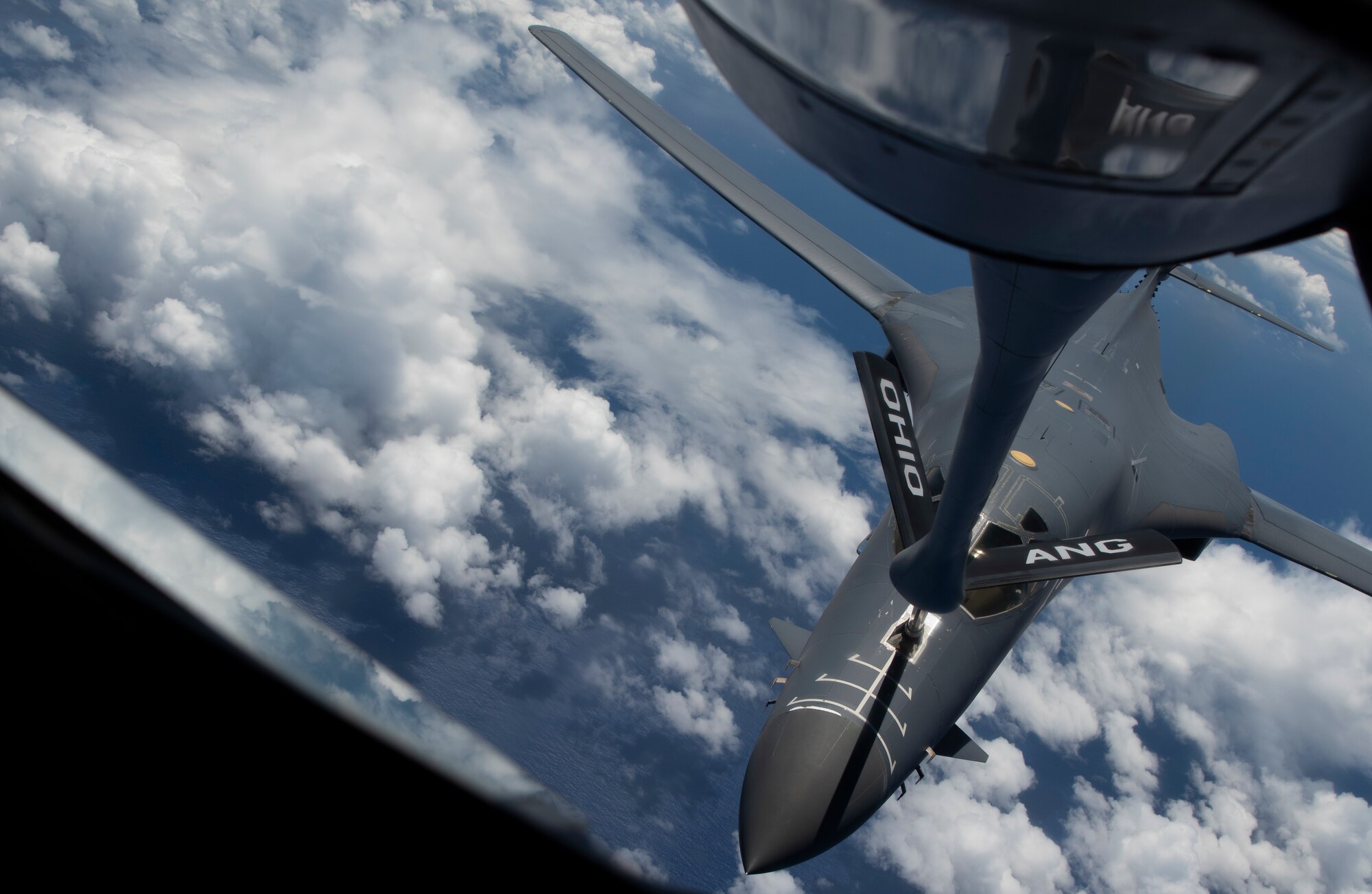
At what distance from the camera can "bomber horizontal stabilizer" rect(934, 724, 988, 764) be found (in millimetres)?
12516

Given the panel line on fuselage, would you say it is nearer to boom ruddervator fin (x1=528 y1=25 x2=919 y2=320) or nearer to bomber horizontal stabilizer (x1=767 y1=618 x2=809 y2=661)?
bomber horizontal stabilizer (x1=767 y1=618 x2=809 y2=661)

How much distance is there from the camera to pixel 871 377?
7.88 meters

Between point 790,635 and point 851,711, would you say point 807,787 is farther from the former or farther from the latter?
point 790,635

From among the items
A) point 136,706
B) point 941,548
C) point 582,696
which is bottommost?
point 582,696

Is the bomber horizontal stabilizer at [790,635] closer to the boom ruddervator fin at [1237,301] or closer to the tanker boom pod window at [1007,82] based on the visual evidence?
the tanker boom pod window at [1007,82]

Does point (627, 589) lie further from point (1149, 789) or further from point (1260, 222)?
point (1260, 222)

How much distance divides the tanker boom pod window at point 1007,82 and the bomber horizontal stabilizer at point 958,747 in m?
12.2

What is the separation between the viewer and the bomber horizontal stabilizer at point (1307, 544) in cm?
1488

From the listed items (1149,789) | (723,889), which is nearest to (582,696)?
(723,889)

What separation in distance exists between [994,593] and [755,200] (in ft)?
36.7

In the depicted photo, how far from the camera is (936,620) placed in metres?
11.9

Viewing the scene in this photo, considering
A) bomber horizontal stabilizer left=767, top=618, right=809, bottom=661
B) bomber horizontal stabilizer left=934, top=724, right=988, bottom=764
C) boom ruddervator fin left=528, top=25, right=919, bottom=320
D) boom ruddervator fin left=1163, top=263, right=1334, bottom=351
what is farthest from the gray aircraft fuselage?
boom ruddervator fin left=1163, top=263, right=1334, bottom=351

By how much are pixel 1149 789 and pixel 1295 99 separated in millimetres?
115643

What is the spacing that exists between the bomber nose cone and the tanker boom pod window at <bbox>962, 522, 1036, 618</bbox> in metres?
2.77
